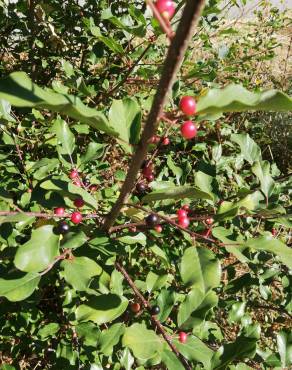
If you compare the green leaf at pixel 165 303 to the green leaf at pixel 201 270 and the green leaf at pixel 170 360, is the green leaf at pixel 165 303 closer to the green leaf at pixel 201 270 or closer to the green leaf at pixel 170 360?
the green leaf at pixel 170 360

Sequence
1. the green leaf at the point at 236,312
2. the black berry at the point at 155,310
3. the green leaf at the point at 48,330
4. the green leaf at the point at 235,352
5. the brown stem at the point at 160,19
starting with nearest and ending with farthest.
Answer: the brown stem at the point at 160,19 < the green leaf at the point at 235,352 < the black berry at the point at 155,310 < the green leaf at the point at 236,312 < the green leaf at the point at 48,330

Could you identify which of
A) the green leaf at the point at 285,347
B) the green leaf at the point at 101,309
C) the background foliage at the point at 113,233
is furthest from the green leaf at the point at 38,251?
the green leaf at the point at 285,347

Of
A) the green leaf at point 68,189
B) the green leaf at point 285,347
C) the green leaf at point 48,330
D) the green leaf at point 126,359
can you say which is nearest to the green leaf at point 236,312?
the green leaf at point 285,347

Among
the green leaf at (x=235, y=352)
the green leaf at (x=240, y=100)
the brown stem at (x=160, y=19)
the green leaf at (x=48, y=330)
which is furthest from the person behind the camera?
the green leaf at (x=48, y=330)

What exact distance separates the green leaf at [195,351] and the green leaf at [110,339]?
8.4 inches

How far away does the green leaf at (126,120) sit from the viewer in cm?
117

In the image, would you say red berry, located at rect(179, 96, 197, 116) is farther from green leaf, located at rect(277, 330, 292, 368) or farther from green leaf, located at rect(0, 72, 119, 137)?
green leaf, located at rect(277, 330, 292, 368)

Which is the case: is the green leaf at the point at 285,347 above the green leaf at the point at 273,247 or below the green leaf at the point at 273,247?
below

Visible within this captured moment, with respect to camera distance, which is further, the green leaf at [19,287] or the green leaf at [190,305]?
the green leaf at [190,305]

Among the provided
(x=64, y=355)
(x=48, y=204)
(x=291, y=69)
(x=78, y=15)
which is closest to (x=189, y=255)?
(x=48, y=204)

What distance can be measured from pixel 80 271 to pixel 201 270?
38 cm

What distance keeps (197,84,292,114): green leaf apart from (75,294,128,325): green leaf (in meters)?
0.86

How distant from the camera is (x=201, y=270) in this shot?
1.10 m

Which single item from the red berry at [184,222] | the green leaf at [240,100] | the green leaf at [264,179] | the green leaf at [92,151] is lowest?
the red berry at [184,222]
